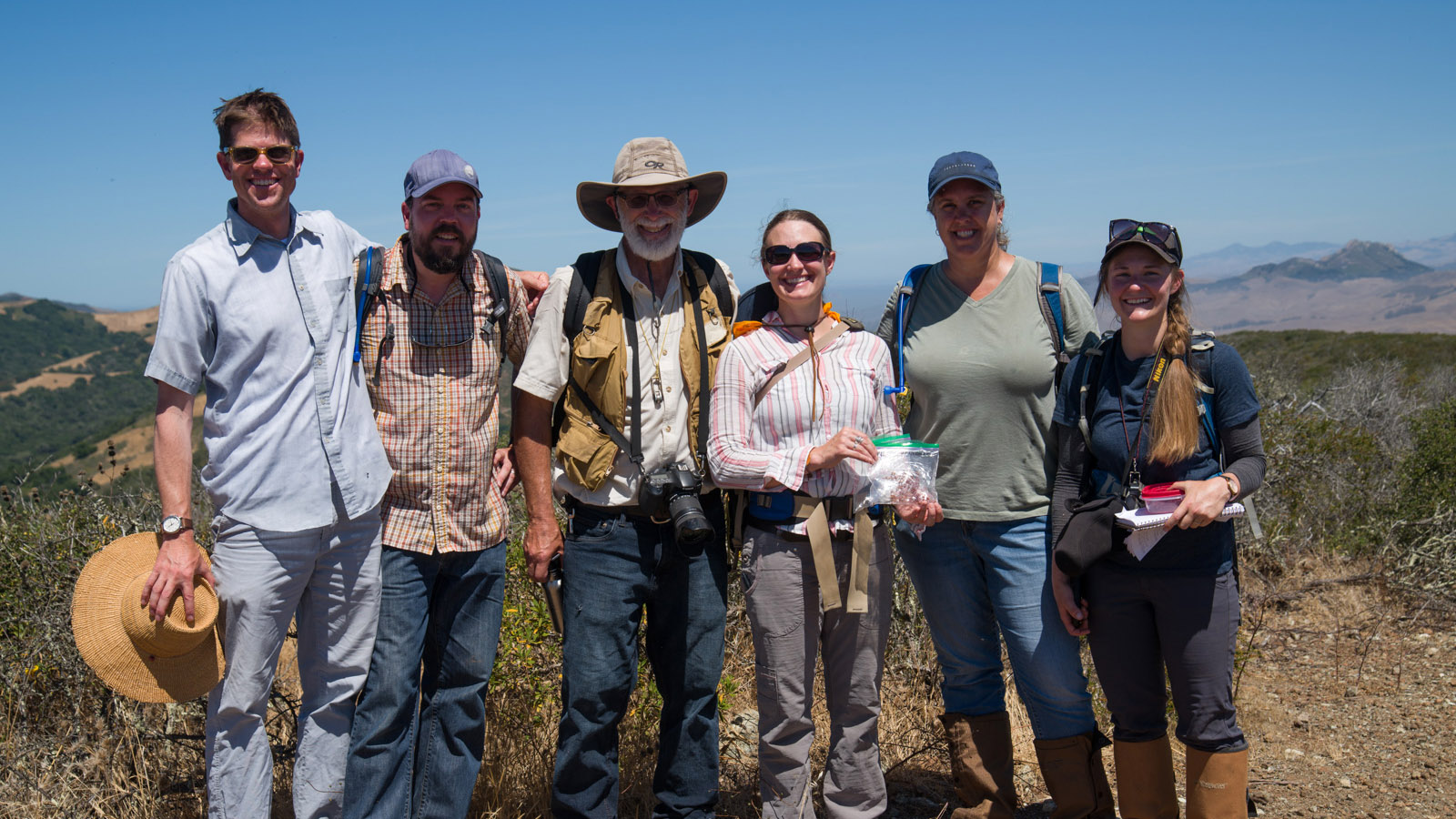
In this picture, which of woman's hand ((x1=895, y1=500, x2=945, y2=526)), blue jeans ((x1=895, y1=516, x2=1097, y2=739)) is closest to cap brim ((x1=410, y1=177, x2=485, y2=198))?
woman's hand ((x1=895, y1=500, x2=945, y2=526))

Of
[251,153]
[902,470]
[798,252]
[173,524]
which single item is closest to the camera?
[173,524]

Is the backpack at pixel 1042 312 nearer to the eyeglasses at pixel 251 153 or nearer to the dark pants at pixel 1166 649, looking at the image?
the dark pants at pixel 1166 649

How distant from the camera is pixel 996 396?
3006mm

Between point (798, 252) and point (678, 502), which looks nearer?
point (678, 502)

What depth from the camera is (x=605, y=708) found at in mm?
2949

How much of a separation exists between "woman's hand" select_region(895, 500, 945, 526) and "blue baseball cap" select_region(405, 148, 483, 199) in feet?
5.66

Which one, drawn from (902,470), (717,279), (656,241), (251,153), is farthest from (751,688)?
(251,153)

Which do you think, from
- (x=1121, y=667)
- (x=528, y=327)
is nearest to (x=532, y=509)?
(x=528, y=327)

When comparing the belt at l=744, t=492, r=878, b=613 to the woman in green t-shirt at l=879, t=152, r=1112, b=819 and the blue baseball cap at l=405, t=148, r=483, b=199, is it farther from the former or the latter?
the blue baseball cap at l=405, t=148, r=483, b=199

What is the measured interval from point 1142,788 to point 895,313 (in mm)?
1767

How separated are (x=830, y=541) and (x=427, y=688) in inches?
56.5

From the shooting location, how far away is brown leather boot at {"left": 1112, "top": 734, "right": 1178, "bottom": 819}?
288 centimetres

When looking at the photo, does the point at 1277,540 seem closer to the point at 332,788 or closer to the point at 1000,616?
the point at 1000,616

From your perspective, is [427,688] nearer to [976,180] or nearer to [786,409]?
[786,409]
